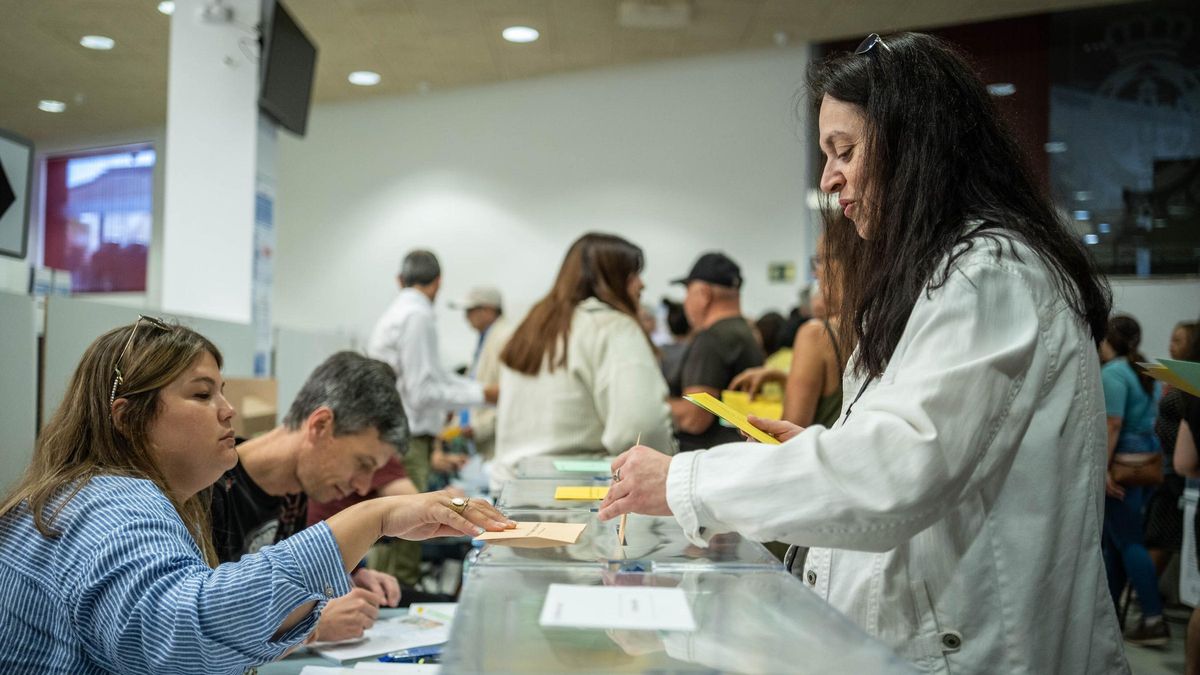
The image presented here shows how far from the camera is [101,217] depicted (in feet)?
9.35

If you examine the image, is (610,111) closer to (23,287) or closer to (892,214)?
(23,287)

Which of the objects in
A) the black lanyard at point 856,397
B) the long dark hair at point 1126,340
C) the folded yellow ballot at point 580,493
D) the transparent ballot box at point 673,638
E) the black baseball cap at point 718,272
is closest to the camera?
the transparent ballot box at point 673,638

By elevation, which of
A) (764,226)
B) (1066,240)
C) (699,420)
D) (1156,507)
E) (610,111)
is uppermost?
(610,111)

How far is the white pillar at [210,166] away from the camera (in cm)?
389

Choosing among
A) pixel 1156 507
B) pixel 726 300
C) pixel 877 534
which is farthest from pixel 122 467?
pixel 1156 507

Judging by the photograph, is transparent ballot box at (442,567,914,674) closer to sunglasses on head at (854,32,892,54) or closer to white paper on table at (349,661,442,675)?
white paper on table at (349,661,442,675)

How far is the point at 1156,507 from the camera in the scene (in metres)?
4.24

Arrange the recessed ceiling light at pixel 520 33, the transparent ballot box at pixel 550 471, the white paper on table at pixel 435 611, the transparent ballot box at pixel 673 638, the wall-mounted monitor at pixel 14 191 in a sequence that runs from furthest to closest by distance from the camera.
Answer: the recessed ceiling light at pixel 520 33 < the wall-mounted monitor at pixel 14 191 < the transparent ballot box at pixel 550 471 < the white paper on table at pixel 435 611 < the transparent ballot box at pixel 673 638

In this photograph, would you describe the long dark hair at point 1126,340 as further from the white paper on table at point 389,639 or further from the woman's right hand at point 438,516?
the woman's right hand at point 438,516

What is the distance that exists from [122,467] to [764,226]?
6.27m

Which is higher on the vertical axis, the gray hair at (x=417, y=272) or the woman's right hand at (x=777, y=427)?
the gray hair at (x=417, y=272)

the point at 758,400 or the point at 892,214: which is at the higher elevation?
the point at 892,214

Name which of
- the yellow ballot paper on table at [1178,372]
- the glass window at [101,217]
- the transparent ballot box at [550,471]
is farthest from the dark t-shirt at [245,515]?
the yellow ballot paper on table at [1178,372]

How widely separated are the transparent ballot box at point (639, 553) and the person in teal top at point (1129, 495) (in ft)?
10.9
